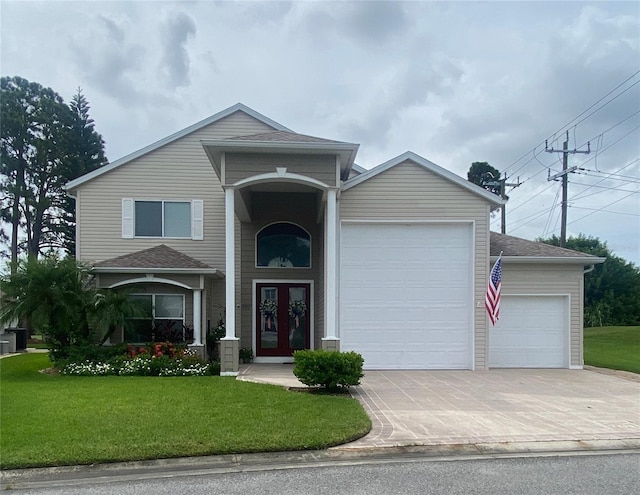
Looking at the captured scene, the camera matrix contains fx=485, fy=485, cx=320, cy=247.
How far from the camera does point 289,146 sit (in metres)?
10.7

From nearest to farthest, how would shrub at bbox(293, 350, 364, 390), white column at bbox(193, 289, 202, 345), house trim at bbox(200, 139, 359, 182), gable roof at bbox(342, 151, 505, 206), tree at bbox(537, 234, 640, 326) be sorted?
shrub at bbox(293, 350, 364, 390)
house trim at bbox(200, 139, 359, 182)
gable roof at bbox(342, 151, 505, 206)
white column at bbox(193, 289, 202, 345)
tree at bbox(537, 234, 640, 326)

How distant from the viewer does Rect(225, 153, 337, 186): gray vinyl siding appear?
35.6 ft

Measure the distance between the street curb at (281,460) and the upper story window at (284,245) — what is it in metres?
8.94

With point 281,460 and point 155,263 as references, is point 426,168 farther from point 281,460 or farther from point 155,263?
point 281,460

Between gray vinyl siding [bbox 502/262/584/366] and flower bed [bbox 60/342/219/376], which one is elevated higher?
gray vinyl siding [bbox 502/262/584/366]

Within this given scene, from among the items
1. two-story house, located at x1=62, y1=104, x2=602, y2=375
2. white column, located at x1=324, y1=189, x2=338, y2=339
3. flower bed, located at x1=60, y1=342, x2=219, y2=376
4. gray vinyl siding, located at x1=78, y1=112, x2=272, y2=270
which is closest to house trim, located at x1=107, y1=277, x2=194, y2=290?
two-story house, located at x1=62, y1=104, x2=602, y2=375

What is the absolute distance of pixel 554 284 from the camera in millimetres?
13109

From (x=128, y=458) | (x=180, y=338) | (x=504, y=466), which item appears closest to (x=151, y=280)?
(x=180, y=338)

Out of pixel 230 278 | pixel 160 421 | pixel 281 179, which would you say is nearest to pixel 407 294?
pixel 281 179

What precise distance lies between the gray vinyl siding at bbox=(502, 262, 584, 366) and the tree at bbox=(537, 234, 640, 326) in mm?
22930

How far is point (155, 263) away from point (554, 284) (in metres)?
10.8

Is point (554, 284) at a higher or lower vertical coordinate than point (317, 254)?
lower

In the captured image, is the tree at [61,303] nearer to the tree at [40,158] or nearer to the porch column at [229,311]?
the porch column at [229,311]

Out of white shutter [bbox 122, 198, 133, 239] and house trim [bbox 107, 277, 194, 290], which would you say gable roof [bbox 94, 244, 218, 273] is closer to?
house trim [bbox 107, 277, 194, 290]
